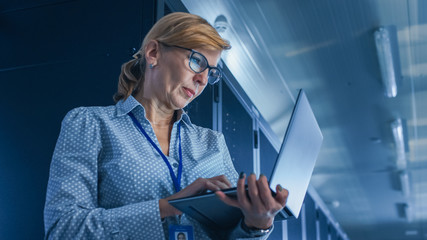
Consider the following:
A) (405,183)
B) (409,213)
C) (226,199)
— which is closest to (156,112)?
(226,199)

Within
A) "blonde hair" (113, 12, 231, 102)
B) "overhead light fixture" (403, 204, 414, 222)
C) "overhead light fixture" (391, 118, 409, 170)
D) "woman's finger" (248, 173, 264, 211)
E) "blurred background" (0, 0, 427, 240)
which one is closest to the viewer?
"woman's finger" (248, 173, 264, 211)

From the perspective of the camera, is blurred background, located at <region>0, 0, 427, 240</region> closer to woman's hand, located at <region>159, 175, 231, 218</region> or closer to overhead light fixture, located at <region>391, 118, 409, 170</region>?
overhead light fixture, located at <region>391, 118, 409, 170</region>

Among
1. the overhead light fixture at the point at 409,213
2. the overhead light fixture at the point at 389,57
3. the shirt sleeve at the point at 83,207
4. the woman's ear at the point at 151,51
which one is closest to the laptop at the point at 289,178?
the shirt sleeve at the point at 83,207

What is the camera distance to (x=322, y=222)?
5.50m

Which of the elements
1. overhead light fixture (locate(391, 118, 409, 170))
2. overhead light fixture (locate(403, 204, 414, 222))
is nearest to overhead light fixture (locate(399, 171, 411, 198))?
overhead light fixture (locate(391, 118, 409, 170))

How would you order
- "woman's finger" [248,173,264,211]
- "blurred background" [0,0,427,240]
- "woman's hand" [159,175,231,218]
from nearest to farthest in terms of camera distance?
"woman's finger" [248,173,264,211] < "woman's hand" [159,175,231,218] < "blurred background" [0,0,427,240]

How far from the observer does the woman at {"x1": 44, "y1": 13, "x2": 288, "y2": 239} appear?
110 centimetres

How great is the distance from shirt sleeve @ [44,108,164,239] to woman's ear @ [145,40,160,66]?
0.34 meters

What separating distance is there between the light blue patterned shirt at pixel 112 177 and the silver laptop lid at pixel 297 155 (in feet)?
0.64

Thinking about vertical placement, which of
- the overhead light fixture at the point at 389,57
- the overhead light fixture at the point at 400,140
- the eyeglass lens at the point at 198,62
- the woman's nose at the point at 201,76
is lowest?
the woman's nose at the point at 201,76

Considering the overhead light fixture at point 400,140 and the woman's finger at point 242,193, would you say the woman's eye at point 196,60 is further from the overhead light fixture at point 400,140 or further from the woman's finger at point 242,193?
the overhead light fixture at point 400,140

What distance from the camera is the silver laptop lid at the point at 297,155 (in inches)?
44.2

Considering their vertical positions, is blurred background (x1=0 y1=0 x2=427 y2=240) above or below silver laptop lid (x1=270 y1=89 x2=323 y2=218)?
→ above

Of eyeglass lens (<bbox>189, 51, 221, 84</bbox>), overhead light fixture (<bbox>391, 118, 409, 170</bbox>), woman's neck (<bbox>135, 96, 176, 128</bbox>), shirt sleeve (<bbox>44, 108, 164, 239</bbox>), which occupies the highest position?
overhead light fixture (<bbox>391, 118, 409, 170</bbox>)
